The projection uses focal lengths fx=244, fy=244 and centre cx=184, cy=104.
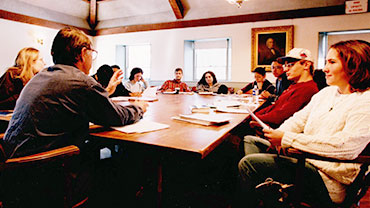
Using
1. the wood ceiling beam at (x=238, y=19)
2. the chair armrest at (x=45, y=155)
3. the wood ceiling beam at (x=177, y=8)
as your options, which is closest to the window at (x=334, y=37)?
the wood ceiling beam at (x=238, y=19)

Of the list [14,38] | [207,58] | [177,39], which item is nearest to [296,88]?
[207,58]

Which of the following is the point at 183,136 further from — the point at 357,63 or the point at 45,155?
the point at 357,63

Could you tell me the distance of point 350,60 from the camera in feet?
4.02

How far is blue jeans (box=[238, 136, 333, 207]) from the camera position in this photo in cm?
116

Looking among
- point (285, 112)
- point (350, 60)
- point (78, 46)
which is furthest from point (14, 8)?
point (350, 60)

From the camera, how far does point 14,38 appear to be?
19.8ft

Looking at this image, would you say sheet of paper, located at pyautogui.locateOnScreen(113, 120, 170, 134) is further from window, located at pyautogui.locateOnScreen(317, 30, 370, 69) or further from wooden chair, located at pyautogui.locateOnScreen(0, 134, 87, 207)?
window, located at pyautogui.locateOnScreen(317, 30, 370, 69)

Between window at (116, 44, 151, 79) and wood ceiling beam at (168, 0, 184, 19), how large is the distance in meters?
1.55

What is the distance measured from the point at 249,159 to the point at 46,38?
7.24m

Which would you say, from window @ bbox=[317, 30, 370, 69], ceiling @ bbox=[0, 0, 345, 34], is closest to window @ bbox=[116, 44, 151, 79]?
ceiling @ bbox=[0, 0, 345, 34]

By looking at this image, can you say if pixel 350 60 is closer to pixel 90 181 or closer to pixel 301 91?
pixel 301 91

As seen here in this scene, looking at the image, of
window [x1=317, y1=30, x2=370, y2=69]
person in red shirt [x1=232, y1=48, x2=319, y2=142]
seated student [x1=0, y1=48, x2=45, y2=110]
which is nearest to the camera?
person in red shirt [x1=232, y1=48, x2=319, y2=142]

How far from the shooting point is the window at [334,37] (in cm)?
525

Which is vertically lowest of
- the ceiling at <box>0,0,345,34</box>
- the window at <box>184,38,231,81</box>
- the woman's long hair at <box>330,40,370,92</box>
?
the woman's long hair at <box>330,40,370,92</box>
